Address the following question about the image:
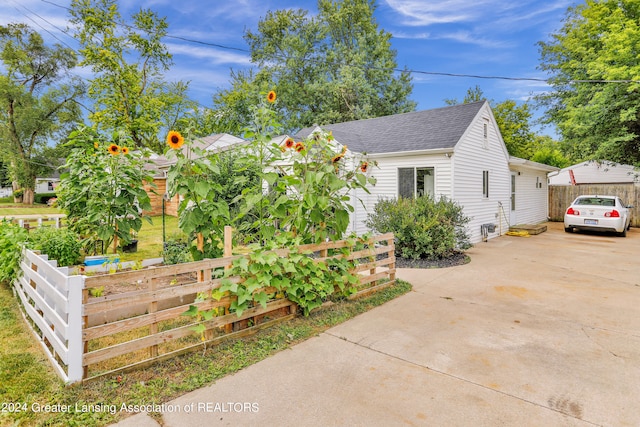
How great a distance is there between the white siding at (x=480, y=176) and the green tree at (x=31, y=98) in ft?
93.8

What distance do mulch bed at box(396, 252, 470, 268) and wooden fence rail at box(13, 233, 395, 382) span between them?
11.0ft

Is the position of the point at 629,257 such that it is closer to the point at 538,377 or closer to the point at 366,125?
the point at 538,377

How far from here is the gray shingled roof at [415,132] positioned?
9.63 metres

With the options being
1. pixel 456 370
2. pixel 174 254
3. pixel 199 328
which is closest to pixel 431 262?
pixel 456 370

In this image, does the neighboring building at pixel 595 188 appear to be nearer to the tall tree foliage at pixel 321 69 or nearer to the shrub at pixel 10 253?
the tall tree foliage at pixel 321 69

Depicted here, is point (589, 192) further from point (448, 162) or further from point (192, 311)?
point (192, 311)

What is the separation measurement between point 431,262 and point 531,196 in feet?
33.5

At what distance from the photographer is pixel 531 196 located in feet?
47.5

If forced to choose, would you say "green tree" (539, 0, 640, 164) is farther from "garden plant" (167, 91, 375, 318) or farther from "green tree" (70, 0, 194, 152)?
"green tree" (70, 0, 194, 152)

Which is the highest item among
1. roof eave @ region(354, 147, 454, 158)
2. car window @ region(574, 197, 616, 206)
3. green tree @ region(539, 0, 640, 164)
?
green tree @ region(539, 0, 640, 164)

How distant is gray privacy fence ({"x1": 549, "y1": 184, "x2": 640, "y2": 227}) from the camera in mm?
13328

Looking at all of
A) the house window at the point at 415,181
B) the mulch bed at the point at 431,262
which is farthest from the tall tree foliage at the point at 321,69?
the mulch bed at the point at 431,262

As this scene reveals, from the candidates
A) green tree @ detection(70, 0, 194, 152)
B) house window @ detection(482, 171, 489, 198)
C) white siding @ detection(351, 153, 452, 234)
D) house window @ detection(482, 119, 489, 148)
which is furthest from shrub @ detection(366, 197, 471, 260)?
green tree @ detection(70, 0, 194, 152)

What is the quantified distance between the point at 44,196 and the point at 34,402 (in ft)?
112
